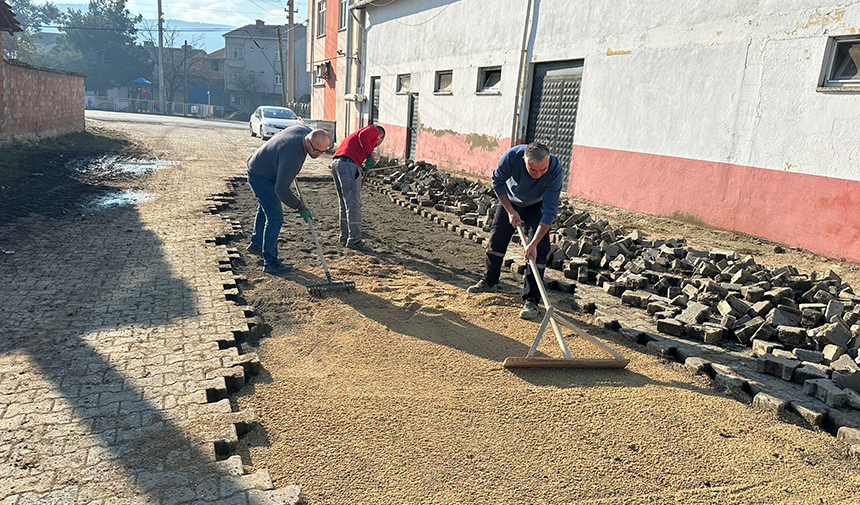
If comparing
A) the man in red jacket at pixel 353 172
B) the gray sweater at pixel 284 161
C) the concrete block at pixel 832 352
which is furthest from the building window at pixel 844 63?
the gray sweater at pixel 284 161

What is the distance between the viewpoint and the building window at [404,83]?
17.4m

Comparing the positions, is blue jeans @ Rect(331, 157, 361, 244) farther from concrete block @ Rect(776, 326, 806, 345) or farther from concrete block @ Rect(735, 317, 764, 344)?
concrete block @ Rect(776, 326, 806, 345)

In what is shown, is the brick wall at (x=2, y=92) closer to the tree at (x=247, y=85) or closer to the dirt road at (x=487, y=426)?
the dirt road at (x=487, y=426)

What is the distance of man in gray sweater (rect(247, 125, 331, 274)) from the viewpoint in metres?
5.66

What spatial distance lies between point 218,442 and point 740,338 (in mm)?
4025

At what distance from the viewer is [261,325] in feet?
14.7

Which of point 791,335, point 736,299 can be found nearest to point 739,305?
point 736,299

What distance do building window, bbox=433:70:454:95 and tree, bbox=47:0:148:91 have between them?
46786 mm

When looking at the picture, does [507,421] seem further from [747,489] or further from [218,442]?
[218,442]

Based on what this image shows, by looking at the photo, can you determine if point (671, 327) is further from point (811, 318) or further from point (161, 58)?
point (161, 58)

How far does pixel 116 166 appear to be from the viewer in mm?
14000

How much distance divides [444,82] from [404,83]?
281cm

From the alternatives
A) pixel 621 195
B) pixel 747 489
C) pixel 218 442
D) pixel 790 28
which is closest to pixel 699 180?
pixel 621 195

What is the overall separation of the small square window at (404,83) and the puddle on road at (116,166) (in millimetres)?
7119
